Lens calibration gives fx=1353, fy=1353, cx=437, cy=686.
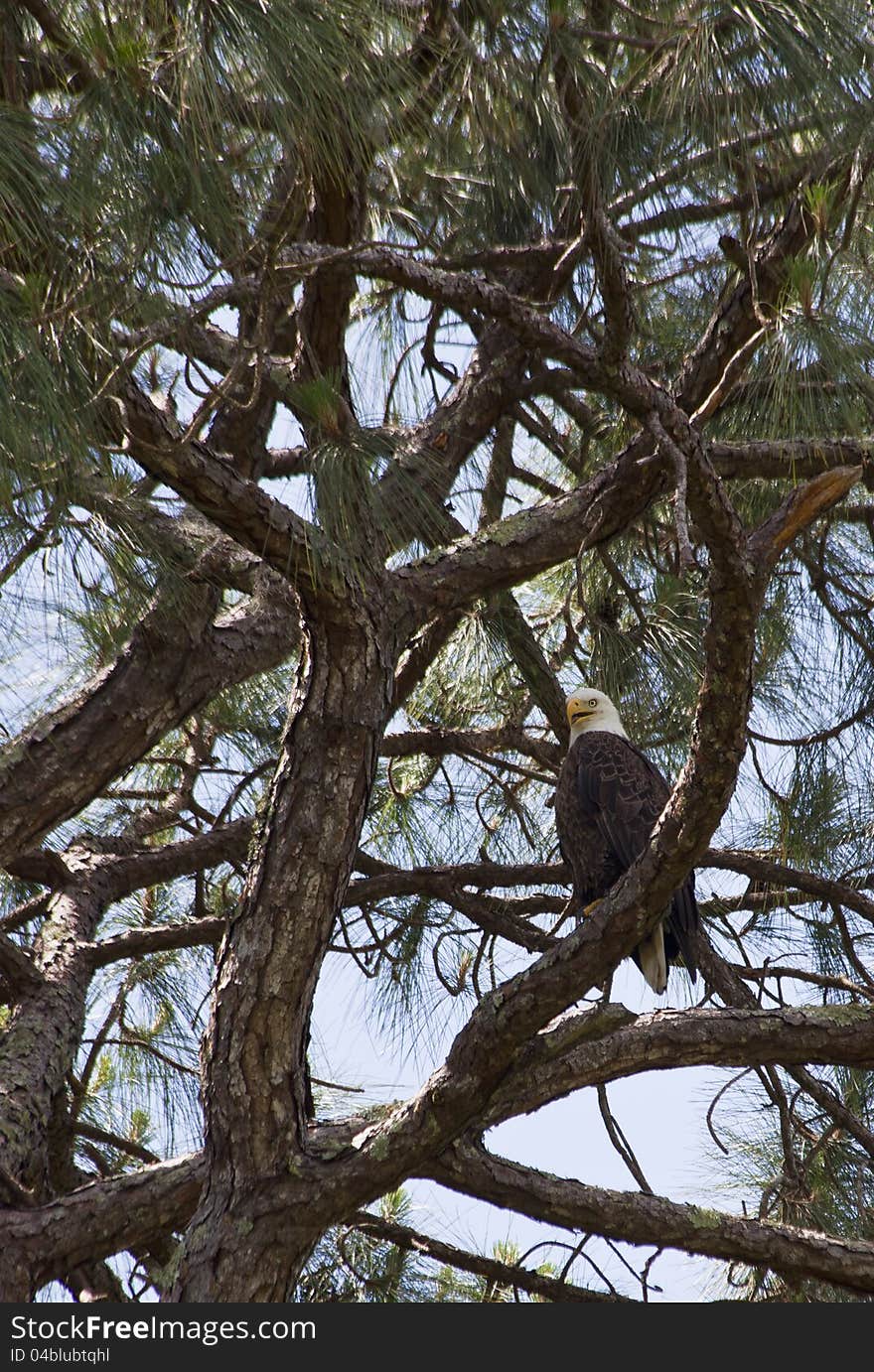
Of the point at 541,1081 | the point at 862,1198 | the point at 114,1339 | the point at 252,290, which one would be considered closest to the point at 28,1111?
the point at 114,1339

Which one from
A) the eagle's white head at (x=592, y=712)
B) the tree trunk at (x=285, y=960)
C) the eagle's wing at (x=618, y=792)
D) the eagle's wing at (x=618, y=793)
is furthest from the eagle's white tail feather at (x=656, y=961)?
the tree trunk at (x=285, y=960)

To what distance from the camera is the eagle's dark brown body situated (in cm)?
279

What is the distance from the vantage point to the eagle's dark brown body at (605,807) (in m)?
2.79

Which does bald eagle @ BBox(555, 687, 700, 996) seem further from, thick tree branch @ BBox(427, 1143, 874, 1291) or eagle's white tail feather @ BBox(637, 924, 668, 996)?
thick tree branch @ BBox(427, 1143, 874, 1291)

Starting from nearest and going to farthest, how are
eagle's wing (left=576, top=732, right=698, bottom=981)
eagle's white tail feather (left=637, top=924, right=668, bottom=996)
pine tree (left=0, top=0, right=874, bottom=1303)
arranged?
pine tree (left=0, top=0, right=874, bottom=1303), eagle's wing (left=576, top=732, right=698, bottom=981), eagle's white tail feather (left=637, top=924, right=668, bottom=996)

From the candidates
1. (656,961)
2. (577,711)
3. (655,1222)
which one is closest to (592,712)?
(577,711)

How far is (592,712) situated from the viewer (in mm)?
2945

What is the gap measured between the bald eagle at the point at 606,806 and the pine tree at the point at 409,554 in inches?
4.7

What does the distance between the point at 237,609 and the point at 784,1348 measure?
5.38ft

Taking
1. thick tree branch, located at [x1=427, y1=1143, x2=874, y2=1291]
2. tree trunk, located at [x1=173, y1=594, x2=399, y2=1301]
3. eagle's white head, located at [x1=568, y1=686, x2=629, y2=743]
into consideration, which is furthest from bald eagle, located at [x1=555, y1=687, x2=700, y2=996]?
tree trunk, located at [x1=173, y1=594, x2=399, y2=1301]

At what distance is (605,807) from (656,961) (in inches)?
15.7

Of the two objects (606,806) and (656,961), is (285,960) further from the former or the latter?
(656,961)

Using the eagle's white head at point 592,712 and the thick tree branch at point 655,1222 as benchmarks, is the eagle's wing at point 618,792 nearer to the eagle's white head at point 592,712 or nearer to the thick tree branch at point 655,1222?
the eagle's white head at point 592,712

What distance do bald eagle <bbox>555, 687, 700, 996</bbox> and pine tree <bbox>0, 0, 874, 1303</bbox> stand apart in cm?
12
